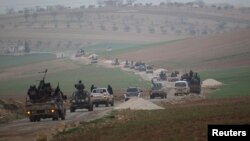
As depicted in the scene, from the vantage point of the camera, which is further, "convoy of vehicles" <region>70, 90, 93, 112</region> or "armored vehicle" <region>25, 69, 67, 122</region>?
"convoy of vehicles" <region>70, 90, 93, 112</region>

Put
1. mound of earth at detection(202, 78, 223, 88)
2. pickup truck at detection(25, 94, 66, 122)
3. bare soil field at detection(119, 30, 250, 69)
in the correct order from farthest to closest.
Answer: bare soil field at detection(119, 30, 250, 69) → mound of earth at detection(202, 78, 223, 88) → pickup truck at detection(25, 94, 66, 122)

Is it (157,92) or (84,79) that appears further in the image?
(84,79)

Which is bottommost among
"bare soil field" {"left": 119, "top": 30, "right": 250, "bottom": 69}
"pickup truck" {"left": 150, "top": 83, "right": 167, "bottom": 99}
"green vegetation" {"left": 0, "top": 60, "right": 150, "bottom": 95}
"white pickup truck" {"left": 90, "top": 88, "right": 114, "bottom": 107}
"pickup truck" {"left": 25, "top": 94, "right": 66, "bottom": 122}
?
"pickup truck" {"left": 25, "top": 94, "right": 66, "bottom": 122}

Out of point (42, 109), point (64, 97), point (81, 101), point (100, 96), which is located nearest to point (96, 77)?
point (100, 96)

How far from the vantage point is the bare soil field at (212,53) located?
500 feet

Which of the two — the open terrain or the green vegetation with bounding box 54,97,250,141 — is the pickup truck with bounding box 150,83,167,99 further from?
the green vegetation with bounding box 54,97,250,141

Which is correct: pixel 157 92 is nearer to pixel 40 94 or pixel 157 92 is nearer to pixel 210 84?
pixel 210 84

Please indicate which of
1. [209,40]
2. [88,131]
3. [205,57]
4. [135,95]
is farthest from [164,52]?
[88,131]

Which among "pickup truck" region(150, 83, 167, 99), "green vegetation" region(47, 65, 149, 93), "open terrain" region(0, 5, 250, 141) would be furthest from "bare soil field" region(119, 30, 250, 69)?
"pickup truck" region(150, 83, 167, 99)

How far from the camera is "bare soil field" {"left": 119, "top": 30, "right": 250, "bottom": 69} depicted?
15225cm

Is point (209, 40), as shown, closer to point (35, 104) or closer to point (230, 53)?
point (230, 53)

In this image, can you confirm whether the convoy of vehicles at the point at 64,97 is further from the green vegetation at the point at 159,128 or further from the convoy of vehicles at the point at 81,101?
the green vegetation at the point at 159,128

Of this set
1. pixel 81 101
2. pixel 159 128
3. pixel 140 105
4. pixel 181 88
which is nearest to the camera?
pixel 159 128

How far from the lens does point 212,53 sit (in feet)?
563
